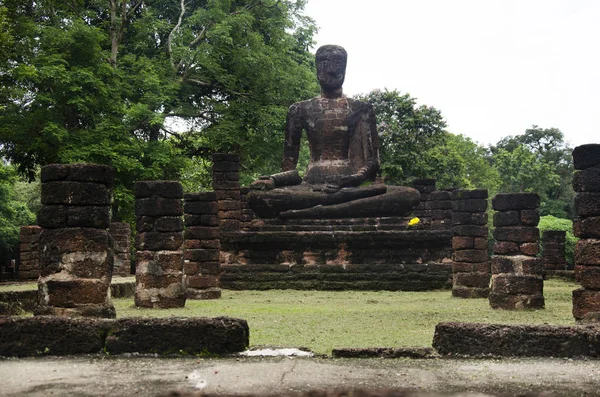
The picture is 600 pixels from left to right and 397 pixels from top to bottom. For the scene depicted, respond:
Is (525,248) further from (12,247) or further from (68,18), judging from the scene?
(12,247)

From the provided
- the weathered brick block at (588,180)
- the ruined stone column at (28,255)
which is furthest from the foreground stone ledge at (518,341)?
the ruined stone column at (28,255)

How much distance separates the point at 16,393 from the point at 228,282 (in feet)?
38.6

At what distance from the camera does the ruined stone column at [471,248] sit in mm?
14344

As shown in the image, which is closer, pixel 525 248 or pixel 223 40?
pixel 525 248

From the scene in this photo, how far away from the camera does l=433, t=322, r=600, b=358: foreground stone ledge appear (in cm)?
646

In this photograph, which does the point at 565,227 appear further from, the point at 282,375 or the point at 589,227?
the point at 282,375

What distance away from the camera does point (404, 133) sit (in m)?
34.1

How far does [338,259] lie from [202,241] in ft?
12.1

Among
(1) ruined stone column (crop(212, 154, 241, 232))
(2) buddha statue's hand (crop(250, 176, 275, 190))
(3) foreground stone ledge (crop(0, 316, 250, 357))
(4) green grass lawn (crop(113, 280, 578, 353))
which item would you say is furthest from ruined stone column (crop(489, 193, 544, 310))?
(1) ruined stone column (crop(212, 154, 241, 232))

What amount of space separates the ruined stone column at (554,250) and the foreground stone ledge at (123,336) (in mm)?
21367

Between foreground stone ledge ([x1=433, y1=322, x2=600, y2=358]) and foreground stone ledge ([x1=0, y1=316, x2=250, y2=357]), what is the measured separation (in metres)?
1.75

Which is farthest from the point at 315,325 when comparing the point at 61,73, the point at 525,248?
the point at 61,73

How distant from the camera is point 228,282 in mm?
16875

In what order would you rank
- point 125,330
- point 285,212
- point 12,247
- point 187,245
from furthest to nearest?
point 12,247 < point 285,212 < point 187,245 < point 125,330
